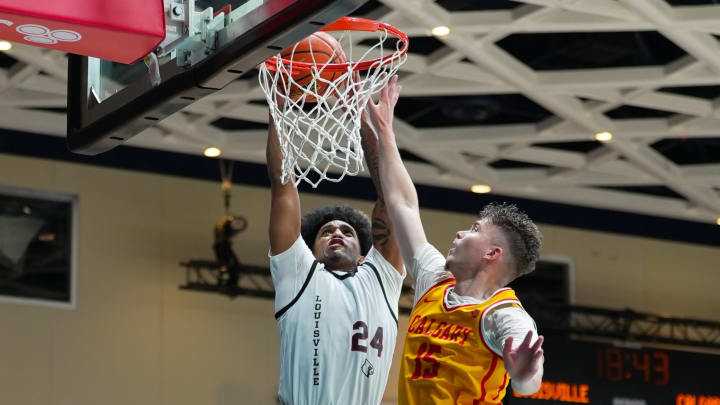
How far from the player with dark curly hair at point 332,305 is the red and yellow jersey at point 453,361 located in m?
0.83

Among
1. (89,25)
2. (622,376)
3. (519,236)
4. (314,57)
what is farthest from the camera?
(622,376)

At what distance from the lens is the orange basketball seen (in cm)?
668

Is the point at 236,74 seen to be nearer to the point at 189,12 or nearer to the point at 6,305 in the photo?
the point at 189,12

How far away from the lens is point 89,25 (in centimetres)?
529

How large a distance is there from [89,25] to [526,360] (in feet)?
6.97

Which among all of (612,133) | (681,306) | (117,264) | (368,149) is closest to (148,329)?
(117,264)

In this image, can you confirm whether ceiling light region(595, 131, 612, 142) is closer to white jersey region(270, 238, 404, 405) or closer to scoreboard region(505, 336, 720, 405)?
scoreboard region(505, 336, 720, 405)

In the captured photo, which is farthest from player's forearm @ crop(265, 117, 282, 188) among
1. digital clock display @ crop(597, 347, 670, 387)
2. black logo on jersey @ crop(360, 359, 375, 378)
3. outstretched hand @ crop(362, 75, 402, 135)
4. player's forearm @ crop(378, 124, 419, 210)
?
digital clock display @ crop(597, 347, 670, 387)

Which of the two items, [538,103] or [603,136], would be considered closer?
[538,103]

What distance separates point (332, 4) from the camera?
484 centimetres

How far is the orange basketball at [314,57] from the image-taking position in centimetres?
668

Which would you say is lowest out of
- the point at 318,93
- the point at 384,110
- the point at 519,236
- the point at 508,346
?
the point at 508,346

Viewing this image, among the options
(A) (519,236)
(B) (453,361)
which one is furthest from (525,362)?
(A) (519,236)

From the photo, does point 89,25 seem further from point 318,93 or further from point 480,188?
point 480,188
